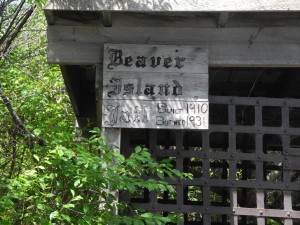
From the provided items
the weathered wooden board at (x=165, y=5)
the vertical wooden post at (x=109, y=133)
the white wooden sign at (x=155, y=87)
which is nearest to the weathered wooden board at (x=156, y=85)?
the white wooden sign at (x=155, y=87)

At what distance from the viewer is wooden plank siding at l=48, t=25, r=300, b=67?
11.6 feet

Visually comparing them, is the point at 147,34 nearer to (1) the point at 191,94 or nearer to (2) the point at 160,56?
(2) the point at 160,56

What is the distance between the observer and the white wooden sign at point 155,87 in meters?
3.40

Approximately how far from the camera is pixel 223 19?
11.3 ft

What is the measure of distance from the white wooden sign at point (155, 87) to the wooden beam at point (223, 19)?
0.82 ft

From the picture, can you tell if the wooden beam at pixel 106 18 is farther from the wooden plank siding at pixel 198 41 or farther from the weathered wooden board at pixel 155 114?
the weathered wooden board at pixel 155 114

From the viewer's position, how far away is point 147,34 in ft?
11.7

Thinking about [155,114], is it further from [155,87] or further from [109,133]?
[109,133]

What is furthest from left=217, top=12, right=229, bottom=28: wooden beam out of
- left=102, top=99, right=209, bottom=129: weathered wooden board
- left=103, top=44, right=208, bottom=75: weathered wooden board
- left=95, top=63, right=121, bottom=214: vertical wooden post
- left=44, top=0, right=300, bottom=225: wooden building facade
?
left=95, top=63, right=121, bottom=214: vertical wooden post

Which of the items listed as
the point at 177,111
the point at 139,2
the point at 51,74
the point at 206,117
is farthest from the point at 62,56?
the point at 51,74

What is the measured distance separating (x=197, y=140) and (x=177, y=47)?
2326 mm

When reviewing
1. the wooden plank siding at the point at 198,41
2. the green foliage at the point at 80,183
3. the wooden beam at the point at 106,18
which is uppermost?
the wooden beam at the point at 106,18

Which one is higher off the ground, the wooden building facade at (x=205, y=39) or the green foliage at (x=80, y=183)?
the wooden building facade at (x=205, y=39)

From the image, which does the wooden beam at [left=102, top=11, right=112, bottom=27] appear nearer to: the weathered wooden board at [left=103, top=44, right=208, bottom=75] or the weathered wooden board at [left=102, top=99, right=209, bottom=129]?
the weathered wooden board at [left=103, top=44, right=208, bottom=75]
